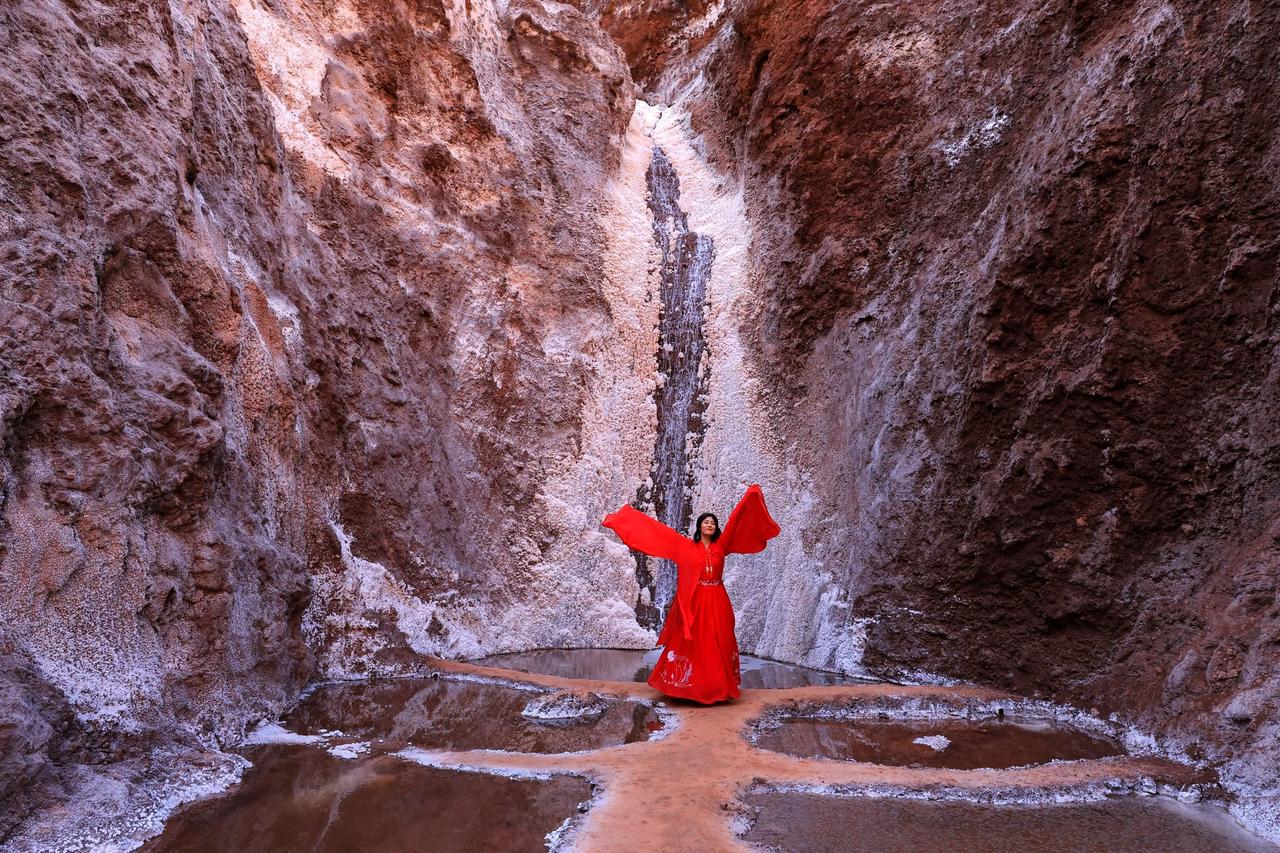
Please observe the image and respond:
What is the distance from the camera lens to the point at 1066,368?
621 centimetres

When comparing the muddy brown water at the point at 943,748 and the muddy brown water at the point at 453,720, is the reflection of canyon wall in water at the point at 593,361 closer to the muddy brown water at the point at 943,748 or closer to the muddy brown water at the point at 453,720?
the muddy brown water at the point at 453,720

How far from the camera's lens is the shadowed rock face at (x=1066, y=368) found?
17.1 ft

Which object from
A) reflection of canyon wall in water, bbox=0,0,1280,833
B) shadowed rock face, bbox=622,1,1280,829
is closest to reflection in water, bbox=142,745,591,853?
reflection of canyon wall in water, bbox=0,0,1280,833

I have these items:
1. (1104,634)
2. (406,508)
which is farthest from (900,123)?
(406,508)

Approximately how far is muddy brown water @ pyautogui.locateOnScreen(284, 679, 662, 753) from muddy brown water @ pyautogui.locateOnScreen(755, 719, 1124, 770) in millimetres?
1073

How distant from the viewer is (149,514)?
174 inches

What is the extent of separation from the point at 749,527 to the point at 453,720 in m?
2.73


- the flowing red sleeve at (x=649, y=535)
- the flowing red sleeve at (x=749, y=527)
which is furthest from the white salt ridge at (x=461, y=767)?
the flowing red sleeve at (x=749, y=527)

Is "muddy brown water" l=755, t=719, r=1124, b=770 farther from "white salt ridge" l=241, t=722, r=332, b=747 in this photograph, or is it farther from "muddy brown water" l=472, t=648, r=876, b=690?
"white salt ridge" l=241, t=722, r=332, b=747

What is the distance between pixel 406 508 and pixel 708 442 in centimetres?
419

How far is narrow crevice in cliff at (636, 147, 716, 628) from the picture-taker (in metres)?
9.64

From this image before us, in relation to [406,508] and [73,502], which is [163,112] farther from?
[406,508]

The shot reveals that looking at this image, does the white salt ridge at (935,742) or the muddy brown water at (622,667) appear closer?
the white salt ridge at (935,742)

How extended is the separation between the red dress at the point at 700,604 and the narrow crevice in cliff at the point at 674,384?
293 cm
